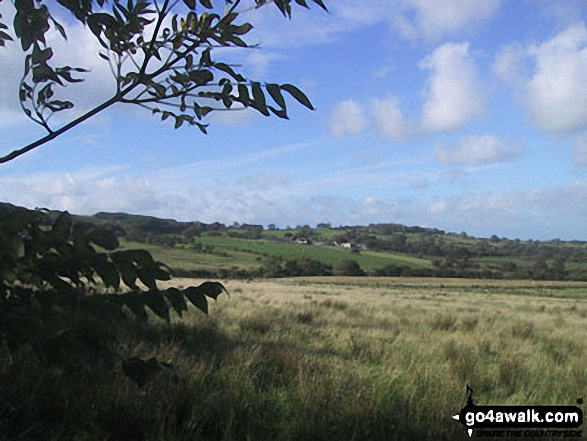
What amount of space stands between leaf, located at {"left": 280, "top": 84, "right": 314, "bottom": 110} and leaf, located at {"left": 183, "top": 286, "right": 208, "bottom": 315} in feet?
2.22

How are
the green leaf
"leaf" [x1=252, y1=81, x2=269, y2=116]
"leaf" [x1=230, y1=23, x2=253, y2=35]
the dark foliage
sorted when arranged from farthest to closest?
the green leaf < "leaf" [x1=230, y1=23, x2=253, y2=35] < "leaf" [x1=252, y1=81, x2=269, y2=116] < the dark foliage

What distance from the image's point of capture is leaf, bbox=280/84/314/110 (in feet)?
5.34

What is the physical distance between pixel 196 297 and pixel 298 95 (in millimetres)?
705

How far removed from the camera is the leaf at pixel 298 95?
1.63 metres

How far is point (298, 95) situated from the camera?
164cm

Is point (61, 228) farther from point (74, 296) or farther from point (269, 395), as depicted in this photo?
point (269, 395)

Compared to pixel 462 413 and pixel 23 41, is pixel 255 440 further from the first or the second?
pixel 23 41

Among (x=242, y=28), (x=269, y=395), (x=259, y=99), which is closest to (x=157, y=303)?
(x=259, y=99)

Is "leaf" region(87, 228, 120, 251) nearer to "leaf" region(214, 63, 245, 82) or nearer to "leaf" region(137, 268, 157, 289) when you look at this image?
"leaf" region(137, 268, 157, 289)

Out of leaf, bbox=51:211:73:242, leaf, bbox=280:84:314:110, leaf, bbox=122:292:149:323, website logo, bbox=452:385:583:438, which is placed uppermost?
leaf, bbox=280:84:314:110

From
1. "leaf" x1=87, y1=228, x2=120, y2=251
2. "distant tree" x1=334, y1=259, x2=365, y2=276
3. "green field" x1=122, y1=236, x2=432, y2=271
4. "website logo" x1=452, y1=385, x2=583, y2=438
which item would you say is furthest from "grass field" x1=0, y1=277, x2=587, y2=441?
"distant tree" x1=334, y1=259, x2=365, y2=276

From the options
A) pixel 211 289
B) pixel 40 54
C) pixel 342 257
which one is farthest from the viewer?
pixel 342 257

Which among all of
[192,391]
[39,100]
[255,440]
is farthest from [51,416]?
[39,100]

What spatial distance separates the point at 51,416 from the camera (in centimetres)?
323
